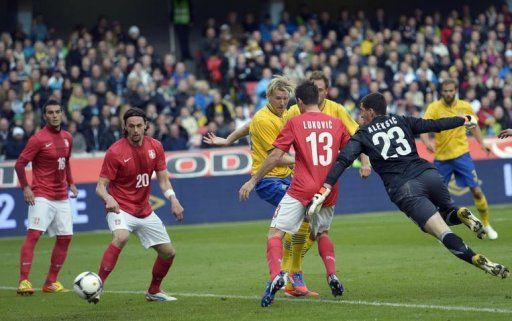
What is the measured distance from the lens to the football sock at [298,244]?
39.0ft

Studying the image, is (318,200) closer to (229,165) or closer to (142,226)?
(142,226)

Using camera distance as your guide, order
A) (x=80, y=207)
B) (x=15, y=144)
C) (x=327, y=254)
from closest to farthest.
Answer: (x=327, y=254) < (x=80, y=207) < (x=15, y=144)

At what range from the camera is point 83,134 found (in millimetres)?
24812

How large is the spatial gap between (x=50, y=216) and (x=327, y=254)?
4163mm

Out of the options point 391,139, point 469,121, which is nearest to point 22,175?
point 391,139

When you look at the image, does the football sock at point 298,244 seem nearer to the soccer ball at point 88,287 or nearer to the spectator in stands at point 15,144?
the soccer ball at point 88,287

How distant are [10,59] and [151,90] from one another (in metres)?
3.67

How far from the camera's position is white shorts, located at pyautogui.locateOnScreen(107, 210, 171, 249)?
38.2ft

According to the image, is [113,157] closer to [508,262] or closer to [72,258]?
[508,262]

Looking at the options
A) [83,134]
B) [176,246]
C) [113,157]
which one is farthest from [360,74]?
[113,157]

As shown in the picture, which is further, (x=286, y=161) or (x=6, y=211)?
(x=6, y=211)

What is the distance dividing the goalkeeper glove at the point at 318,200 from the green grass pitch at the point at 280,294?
0.95 m

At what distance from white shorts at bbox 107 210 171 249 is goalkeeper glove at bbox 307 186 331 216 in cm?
188

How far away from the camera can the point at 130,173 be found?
464 inches
